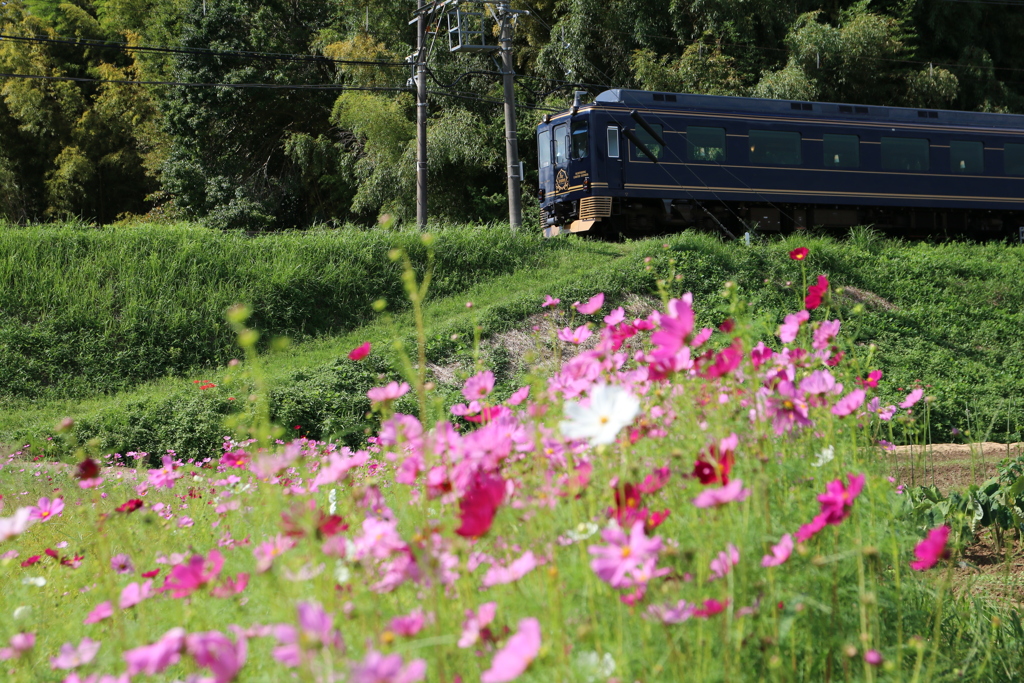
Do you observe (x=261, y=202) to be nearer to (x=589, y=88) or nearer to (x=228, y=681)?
(x=589, y=88)

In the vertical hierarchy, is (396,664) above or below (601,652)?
above

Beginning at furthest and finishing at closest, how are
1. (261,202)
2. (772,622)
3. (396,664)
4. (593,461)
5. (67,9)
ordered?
(67,9)
(261,202)
(593,461)
(772,622)
(396,664)

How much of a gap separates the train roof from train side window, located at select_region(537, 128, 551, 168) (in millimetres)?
1021

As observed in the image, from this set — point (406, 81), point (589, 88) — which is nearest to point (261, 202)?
point (406, 81)

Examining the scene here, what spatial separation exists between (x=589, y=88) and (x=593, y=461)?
20628mm

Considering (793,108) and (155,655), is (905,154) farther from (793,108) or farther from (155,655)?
(155,655)

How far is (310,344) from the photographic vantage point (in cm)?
994

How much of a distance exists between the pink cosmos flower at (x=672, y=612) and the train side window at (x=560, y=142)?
13618 mm

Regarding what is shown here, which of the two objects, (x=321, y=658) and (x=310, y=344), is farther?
(x=310, y=344)

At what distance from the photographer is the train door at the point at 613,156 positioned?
13930mm

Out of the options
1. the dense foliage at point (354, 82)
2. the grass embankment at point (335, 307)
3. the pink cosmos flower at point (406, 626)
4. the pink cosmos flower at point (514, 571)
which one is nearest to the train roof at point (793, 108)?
the grass embankment at point (335, 307)

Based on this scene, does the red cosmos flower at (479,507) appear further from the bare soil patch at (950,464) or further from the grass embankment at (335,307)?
the grass embankment at (335,307)

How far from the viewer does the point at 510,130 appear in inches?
576

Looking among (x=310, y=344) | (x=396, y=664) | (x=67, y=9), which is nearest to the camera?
(x=396, y=664)
